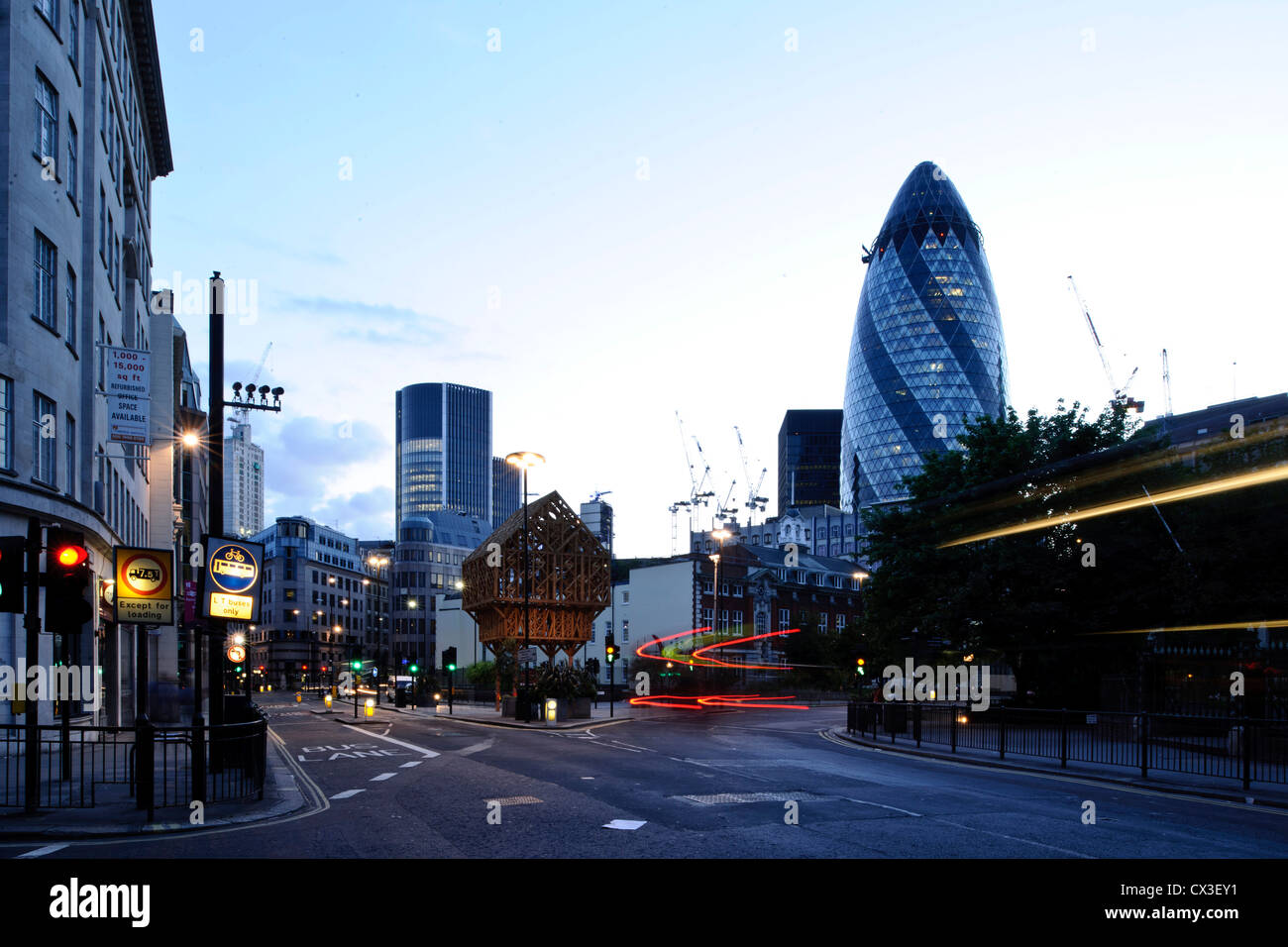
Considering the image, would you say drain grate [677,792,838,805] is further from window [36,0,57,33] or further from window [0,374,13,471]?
window [36,0,57,33]

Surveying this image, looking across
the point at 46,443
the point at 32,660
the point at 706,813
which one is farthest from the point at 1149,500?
the point at 46,443

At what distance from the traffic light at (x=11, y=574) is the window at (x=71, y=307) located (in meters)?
18.8

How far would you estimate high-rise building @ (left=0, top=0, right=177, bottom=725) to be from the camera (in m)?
24.2

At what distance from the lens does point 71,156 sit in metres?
29.8

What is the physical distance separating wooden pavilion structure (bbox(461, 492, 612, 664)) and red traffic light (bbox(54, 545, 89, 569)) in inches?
1289

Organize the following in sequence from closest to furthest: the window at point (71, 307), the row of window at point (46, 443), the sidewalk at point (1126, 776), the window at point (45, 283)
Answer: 1. the sidewalk at point (1126, 776)
2. the row of window at point (46, 443)
3. the window at point (45, 283)
4. the window at point (71, 307)

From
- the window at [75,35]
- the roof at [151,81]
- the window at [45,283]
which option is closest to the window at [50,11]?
the window at [75,35]

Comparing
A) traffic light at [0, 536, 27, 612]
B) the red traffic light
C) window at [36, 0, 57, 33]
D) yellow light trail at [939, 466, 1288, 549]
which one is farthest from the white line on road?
yellow light trail at [939, 466, 1288, 549]

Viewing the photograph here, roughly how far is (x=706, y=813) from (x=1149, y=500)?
1131 inches

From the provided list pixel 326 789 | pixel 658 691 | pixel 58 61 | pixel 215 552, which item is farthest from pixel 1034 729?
pixel 658 691

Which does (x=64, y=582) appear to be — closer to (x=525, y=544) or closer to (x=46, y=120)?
(x=46, y=120)

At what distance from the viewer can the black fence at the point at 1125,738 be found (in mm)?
20766

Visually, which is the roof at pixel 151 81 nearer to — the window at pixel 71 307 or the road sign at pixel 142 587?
the window at pixel 71 307
